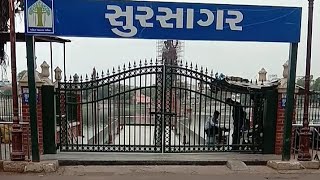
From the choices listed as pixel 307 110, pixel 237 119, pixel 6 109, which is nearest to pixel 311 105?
pixel 237 119

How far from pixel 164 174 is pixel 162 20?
2928 mm

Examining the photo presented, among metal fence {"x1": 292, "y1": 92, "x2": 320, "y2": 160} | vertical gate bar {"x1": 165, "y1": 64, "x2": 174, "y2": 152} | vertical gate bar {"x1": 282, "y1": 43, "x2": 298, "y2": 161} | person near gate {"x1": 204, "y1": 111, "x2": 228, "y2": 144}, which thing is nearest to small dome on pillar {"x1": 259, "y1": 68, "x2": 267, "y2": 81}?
metal fence {"x1": 292, "y1": 92, "x2": 320, "y2": 160}

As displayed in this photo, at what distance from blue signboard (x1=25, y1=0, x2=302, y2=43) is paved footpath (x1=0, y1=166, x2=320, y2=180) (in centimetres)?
259

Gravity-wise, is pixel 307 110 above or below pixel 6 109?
above

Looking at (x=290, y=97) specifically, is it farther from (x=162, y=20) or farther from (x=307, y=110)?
(x=162, y=20)

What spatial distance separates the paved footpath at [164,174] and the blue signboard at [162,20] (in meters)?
2.59

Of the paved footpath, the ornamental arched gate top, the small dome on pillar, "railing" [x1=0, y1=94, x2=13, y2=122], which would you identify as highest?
the ornamental arched gate top

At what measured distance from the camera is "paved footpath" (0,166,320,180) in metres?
5.99

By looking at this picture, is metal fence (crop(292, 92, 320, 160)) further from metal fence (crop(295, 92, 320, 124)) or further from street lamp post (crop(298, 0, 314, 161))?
street lamp post (crop(298, 0, 314, 161))

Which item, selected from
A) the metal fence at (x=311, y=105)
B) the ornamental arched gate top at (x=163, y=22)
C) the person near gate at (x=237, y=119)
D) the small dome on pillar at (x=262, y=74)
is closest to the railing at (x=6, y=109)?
the ornamental arched gate top at (x=163, y=22)

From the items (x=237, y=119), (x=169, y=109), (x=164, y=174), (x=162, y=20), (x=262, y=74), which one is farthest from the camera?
(x=262, y=74)

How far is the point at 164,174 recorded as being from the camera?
624 cm

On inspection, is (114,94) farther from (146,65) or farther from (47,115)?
(47,115)

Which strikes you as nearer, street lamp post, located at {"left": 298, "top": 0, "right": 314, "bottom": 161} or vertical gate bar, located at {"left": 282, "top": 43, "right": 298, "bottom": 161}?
street lamp post, located at {"left": 298, "top": 0, "right": 314, "bottom": 161}
